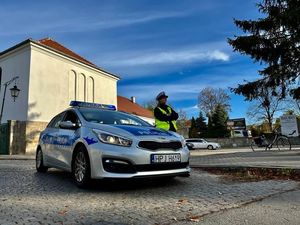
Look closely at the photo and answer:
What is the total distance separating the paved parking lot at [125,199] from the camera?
423cm

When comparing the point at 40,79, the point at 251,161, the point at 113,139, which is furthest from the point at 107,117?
the point at 40,79

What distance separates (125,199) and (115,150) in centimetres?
83

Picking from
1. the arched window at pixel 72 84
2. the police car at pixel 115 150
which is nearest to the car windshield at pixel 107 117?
the police car at pixel 115 150

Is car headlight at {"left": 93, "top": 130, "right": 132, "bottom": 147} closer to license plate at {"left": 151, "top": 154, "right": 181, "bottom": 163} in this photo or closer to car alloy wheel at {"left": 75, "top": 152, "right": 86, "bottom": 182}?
license plate at {"left": 151, "top": 154, "right": 181, "bottom": 163}

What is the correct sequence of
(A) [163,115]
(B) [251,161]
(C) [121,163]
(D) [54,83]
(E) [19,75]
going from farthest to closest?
(D) [54,83], (E) [19,75], (B) [251,161], (A) [163,115], (C) [121,163]

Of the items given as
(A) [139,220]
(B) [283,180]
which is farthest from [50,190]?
(B) [283,180]

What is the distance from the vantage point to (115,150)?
18.8 feet

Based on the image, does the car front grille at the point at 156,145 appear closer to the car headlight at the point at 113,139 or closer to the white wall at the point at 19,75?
the car headlight at the point at 113,139

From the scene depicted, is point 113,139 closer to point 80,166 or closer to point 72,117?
point 80,166

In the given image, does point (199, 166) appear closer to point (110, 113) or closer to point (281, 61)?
point (110, 113)

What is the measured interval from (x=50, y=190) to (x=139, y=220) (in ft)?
8.91

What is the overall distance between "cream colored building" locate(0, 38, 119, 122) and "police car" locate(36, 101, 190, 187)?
67.9 ft

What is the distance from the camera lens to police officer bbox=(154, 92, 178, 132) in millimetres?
8648

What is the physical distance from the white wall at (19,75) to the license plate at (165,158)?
22354 mm
